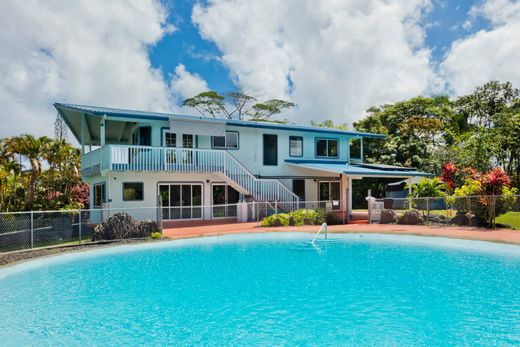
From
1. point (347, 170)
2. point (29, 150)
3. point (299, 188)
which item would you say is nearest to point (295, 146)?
point (299, 188)

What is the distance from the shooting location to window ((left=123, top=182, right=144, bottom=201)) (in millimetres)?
21734

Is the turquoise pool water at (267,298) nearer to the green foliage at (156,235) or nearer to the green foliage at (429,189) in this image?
the green foliage at (156,235)

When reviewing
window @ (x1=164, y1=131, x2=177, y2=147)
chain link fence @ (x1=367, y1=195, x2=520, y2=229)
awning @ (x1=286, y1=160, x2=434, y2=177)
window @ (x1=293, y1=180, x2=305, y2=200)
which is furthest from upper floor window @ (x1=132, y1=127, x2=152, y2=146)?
chain link fence @ (x1=367, y1=195, x2=520, y2=229)

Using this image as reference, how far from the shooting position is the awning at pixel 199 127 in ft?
75.5

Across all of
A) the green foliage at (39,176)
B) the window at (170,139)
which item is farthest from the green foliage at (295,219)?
the green foliage at (39,176)

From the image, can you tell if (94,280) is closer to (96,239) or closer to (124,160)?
(96,239)

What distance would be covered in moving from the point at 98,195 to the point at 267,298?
64.0 ft

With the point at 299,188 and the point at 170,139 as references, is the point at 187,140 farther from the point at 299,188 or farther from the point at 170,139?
the point at 299,188

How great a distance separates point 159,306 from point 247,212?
15.0 meters

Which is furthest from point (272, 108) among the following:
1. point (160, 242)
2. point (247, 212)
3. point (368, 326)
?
point (368, 326)

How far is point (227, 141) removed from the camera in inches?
1001

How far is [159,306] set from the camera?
8.19 meters

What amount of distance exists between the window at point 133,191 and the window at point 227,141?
5.41 m

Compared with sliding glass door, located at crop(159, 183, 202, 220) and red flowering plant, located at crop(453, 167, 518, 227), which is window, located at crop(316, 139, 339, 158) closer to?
sliding glass door, located at crop(159, 183, 202, 220)
